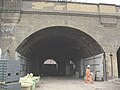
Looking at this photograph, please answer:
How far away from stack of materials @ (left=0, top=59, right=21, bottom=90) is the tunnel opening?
228 inches

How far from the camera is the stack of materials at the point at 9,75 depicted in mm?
7168

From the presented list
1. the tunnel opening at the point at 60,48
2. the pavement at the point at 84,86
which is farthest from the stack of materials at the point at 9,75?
the tunnel opening at the point at 60,48

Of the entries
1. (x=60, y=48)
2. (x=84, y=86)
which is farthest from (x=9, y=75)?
(x=60, y=48)

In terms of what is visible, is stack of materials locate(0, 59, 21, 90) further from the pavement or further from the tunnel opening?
the tunnel opening

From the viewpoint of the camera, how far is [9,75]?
24.2 feet

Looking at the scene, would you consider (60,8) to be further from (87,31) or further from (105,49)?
(105,49)

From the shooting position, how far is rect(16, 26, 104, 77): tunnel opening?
14859 mm

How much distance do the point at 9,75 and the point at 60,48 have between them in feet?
58.6

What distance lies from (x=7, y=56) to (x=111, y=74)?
7.67 m

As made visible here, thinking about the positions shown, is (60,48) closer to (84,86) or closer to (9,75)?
(84,86)

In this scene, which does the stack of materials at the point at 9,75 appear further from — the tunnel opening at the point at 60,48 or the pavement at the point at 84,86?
the tunnel opening at the point at 60,48

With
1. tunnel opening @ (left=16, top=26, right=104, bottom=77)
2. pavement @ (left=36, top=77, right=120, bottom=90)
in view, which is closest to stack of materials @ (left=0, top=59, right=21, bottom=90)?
pavement @ (left=36, top=77, right=120, bottom=90)

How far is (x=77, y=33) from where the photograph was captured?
591 inches

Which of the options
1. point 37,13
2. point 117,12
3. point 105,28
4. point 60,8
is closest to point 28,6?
point 37,13
